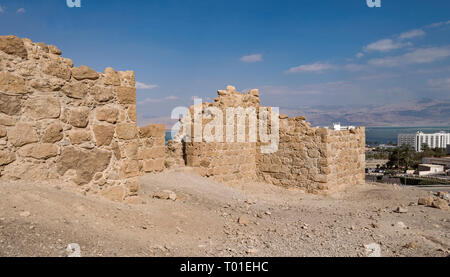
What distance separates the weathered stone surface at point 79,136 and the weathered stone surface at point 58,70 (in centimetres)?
73

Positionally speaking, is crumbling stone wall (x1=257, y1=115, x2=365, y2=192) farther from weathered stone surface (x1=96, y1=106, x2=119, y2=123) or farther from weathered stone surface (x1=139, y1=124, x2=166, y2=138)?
weathered stone surface (x1=96, y1=106, x2=119, y2=123)

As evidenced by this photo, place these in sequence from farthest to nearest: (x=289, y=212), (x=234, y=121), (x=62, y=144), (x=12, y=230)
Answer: (x=234, y=121)
(x=289, y=212)
(x=62, y=144)
(x=12, y=230)

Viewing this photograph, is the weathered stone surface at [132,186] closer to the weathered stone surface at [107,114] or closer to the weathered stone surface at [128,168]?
the weathered stone surface at [128,168]

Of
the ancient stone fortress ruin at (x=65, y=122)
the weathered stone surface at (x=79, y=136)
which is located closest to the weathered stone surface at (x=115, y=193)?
the ancient stone fortress ruin at (x=65, y=122)

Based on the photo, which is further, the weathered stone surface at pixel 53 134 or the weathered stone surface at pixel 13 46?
the weathered stone surface at pixel 53 134

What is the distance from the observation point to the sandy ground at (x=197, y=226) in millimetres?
3236

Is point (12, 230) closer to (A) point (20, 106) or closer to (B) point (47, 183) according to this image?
(B) point (47, 183)

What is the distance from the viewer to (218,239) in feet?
14.3

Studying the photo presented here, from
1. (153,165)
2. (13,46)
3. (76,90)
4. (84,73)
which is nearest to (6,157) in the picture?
(76,90)

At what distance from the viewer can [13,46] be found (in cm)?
394

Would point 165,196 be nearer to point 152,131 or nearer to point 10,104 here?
point 152,131

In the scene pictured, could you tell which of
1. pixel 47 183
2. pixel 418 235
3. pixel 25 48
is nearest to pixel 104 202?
pixel 47 183

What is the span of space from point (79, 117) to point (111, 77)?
79 cm

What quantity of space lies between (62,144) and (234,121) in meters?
6.16
